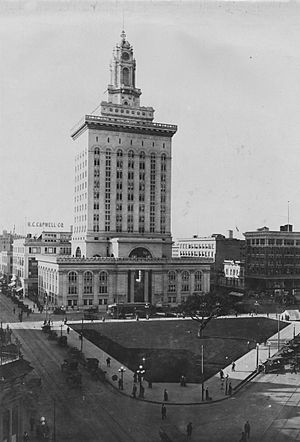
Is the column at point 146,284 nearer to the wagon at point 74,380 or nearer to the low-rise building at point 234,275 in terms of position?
the low-rise building at point 234,275

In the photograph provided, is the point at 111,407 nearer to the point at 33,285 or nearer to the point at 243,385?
the point at 243,385

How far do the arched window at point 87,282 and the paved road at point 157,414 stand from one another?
43.7 meters

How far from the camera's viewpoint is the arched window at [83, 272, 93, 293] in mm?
88312

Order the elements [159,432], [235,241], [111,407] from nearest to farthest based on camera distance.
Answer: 1. [159,432]
2. [111,407]
3. [235,241]

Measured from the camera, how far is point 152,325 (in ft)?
234

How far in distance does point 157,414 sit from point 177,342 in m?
24.0

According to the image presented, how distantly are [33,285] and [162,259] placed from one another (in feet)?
118

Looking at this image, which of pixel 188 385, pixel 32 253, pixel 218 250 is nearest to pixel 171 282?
pixel 32 253

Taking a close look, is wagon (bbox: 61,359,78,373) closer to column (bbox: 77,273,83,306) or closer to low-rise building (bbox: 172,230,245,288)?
column (bbox: 77,273,83,306)

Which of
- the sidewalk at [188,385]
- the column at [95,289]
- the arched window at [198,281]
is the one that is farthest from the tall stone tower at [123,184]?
the sidewalk at [188,385]

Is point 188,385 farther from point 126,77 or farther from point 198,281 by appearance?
point 126,77

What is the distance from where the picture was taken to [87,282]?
291ft

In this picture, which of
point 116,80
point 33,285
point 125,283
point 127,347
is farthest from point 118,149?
point 127,347

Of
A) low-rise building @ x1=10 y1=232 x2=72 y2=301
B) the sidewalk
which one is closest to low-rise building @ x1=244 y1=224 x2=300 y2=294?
low-rise building @ x1=10 y1=232 x2=72 y2=301
